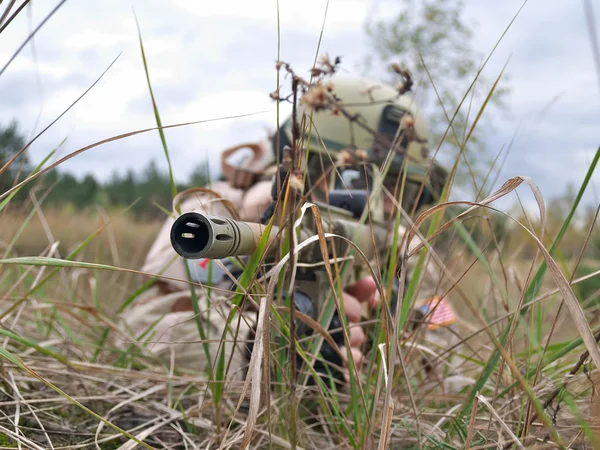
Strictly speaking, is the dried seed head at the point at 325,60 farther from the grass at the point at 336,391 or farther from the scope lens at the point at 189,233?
the scope lens at the point at 189,233

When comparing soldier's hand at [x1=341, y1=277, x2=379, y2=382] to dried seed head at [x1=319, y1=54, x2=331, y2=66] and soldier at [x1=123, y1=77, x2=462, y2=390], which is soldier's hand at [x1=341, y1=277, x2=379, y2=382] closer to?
soldier at [x1=123, y1=77, x2=462, y2=390]

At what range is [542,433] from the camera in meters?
0.79

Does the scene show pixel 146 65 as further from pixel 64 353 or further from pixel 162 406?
pixel 64 353

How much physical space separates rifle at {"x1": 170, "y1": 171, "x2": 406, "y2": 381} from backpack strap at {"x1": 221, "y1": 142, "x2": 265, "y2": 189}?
2.58 ft

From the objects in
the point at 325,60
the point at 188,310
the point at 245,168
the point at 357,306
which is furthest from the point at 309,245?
the point at 245,168

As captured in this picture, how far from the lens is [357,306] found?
1.38m

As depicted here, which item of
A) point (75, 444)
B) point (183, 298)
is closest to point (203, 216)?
point (75, 444)

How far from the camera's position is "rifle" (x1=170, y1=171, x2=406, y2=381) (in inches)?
27.0

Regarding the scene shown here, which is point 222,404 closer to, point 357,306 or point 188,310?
point 357,306

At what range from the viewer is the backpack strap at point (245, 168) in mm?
2230

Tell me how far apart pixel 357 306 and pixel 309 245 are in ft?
1.37

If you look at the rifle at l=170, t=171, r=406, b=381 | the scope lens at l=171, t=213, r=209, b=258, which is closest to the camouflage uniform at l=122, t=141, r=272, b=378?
the rifle at l=170, t=171, r=406, b=381

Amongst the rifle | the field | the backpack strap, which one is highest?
the backpack strap

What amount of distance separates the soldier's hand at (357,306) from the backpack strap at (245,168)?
2.72 ft
